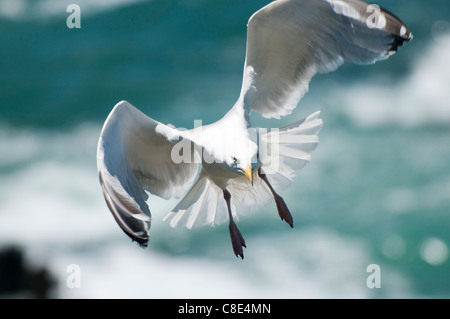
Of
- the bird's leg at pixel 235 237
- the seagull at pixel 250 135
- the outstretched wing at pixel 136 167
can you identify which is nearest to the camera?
the outstretched wing at pixel 136 167

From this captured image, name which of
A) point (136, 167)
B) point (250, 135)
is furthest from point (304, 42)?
point (136, 167)

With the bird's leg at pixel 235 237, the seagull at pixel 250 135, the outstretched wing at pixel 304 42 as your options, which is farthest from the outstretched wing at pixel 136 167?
the outstretched wing at pixel 304 42

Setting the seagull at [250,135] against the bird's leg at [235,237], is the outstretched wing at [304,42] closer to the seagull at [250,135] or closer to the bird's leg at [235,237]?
the seagull at [250,135]

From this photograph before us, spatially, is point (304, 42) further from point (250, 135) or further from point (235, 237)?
point (235, 237)

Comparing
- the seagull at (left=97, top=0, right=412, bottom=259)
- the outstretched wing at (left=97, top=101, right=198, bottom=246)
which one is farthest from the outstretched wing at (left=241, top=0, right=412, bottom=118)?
the outstretched wing at (left=97, top=101, right=198, bottom=246)

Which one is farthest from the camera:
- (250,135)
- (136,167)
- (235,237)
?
(235,237)

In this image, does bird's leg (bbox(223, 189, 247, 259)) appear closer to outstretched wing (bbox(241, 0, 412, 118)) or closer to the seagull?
the seagull

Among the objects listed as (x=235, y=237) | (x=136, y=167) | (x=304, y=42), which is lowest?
(x=235, y=237)
